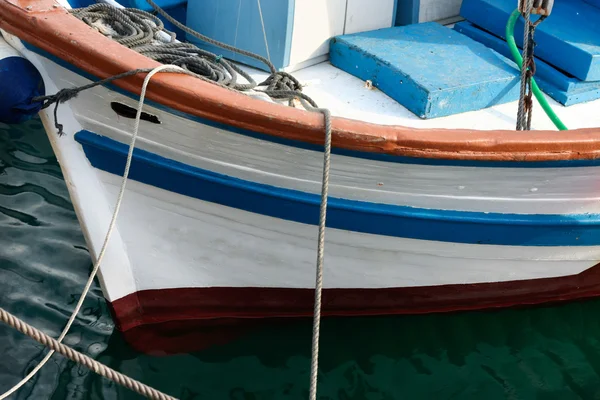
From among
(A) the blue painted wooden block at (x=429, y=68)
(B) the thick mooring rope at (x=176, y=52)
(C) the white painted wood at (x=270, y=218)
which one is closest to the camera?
(C) the white painted wood at (x=270, y=218)

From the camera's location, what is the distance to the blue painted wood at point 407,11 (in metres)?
3.75

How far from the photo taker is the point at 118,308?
3.29 meters

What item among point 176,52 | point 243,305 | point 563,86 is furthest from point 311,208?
point 563,86

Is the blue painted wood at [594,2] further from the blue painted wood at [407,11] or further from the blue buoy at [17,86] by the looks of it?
the blue buoy at [17,86]

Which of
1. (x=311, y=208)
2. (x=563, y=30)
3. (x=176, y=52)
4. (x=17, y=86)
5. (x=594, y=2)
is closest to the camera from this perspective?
(x=17, y=86)

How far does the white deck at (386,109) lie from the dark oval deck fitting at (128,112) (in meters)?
0.76

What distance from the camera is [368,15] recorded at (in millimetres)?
3559

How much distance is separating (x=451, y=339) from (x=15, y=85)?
96.4 inches

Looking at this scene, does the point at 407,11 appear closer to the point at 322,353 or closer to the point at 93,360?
the point at 322,353

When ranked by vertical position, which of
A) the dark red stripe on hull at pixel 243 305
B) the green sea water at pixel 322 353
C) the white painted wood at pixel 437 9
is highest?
the white painted wood at pixel 437 9

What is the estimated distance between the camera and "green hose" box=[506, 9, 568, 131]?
10.1 feet

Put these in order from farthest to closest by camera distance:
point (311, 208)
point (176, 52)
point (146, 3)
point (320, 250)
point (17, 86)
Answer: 1. point (146, 3)
2. point (176, 52)
3. point (311, 208)
4. point (17, 86)
5. point (320, 250)

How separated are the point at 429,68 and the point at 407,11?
752 mm

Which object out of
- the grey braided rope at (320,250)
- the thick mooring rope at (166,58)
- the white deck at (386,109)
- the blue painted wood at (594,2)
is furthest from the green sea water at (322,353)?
the blue painted wood at (594,2)
